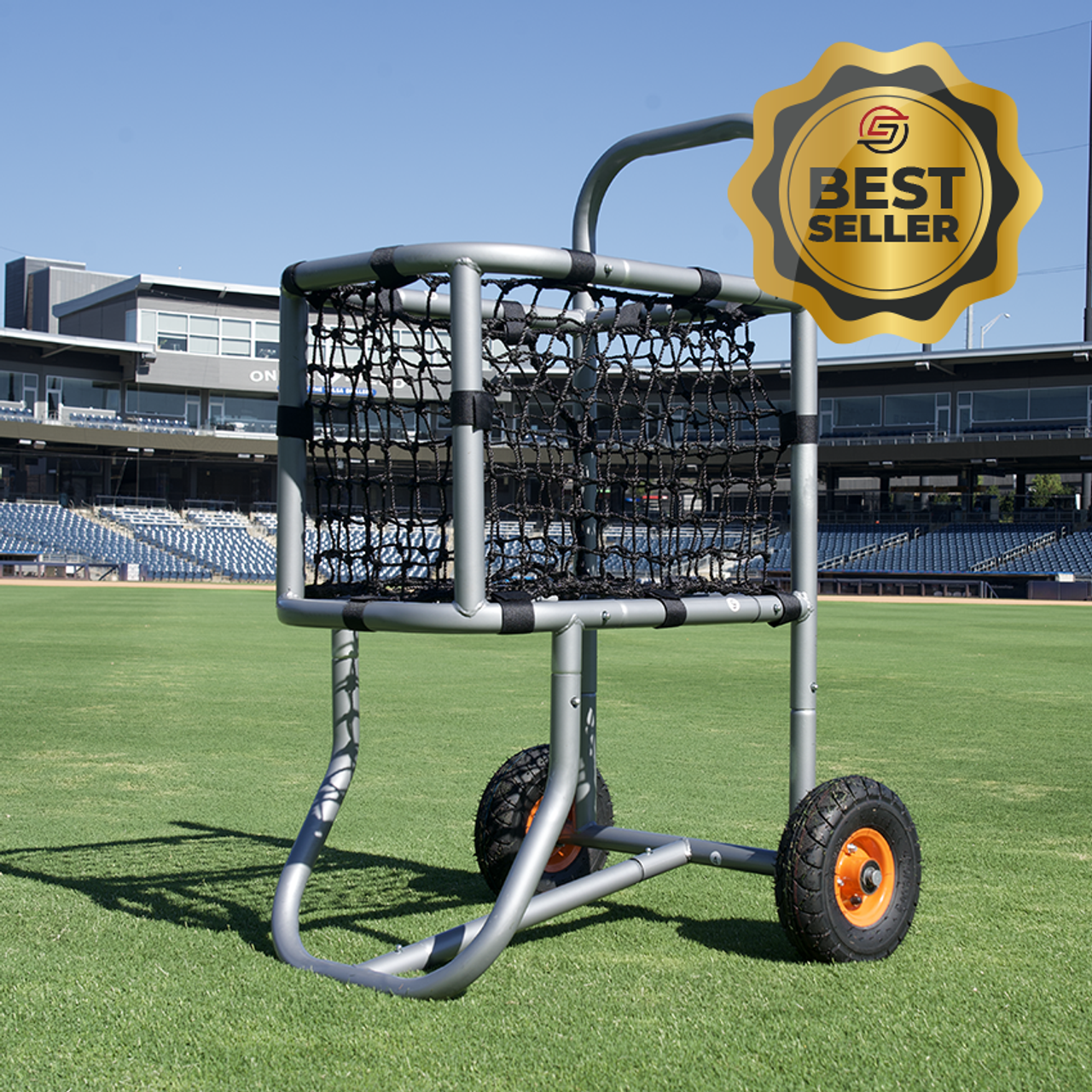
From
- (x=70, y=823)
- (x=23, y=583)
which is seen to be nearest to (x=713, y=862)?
(x=70, y=823)

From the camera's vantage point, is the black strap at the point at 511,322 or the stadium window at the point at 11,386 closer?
the black strap at the point at 511,322

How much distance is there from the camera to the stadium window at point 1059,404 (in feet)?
165

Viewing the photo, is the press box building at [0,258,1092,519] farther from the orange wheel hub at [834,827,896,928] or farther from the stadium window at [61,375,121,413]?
the orange wheel hub at [834,827,896,928]

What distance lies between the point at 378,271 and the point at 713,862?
226 cm

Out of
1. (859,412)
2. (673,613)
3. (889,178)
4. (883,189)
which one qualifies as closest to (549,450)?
(673,613)

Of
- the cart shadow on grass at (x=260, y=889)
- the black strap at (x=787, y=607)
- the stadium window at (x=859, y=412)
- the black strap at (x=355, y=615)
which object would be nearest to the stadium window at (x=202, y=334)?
the stadium window at (x=859, y=412)

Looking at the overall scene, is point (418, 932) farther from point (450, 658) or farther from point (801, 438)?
point (450, 658)

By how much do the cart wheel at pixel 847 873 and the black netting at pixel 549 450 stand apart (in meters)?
0.78

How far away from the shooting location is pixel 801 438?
4.11m

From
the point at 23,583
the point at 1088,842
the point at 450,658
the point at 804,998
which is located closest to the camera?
the point at 804,998

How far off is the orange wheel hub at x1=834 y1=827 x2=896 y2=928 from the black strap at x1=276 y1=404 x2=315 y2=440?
2.10 m

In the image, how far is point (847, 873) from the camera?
381 centimetres

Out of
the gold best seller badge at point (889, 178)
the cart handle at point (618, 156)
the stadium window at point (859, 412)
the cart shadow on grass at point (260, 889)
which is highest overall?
the stadium window at point (859, 412)

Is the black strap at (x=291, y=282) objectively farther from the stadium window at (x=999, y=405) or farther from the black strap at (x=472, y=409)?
the stadium window at (x=999, y=405)
